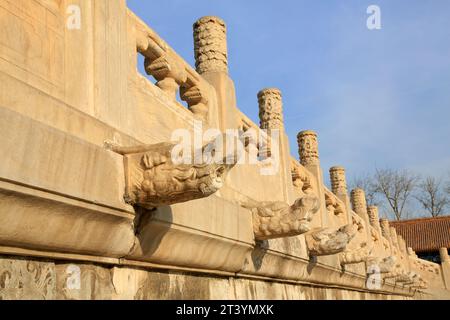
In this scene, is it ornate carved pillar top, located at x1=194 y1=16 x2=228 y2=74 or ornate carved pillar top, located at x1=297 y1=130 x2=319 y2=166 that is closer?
ornate carved pillar top, located at x1=194 y1=16 x2=228 y2=74

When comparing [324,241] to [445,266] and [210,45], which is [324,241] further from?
[445,266]

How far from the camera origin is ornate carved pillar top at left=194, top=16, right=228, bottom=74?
6005 millimetres

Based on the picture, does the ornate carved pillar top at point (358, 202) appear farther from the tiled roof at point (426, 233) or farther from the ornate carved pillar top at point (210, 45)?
the tiled roof at point (426, 233)

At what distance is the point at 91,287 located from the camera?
3.24 metres

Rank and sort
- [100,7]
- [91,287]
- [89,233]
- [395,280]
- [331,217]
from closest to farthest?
[89,233], [91,287], [100,7], [331,217], [395,280]

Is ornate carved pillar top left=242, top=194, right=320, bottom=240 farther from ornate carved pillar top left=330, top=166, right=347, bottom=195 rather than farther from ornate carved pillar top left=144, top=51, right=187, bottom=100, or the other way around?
ornate carved pillar top left=330, top=166, right=347, bottom=195

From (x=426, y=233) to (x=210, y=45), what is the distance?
3179 cm

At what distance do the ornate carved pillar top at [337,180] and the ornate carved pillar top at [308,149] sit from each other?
137 inches

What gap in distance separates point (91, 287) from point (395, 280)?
568 inches

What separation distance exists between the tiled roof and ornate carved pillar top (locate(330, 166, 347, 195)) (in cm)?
2206

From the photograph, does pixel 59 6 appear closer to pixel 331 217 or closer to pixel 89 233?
pixel 89 233

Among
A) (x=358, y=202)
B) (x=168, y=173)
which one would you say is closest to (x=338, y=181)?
(x=358, y=202)

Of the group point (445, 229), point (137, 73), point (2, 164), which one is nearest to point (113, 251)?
point (2, 164)

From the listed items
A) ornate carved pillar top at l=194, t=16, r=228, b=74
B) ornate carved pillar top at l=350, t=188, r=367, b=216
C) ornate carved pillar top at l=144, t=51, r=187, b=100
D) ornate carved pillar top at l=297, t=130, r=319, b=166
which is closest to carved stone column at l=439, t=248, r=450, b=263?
ornate carved pillar top at l=350, t=188, r=367, b=216
